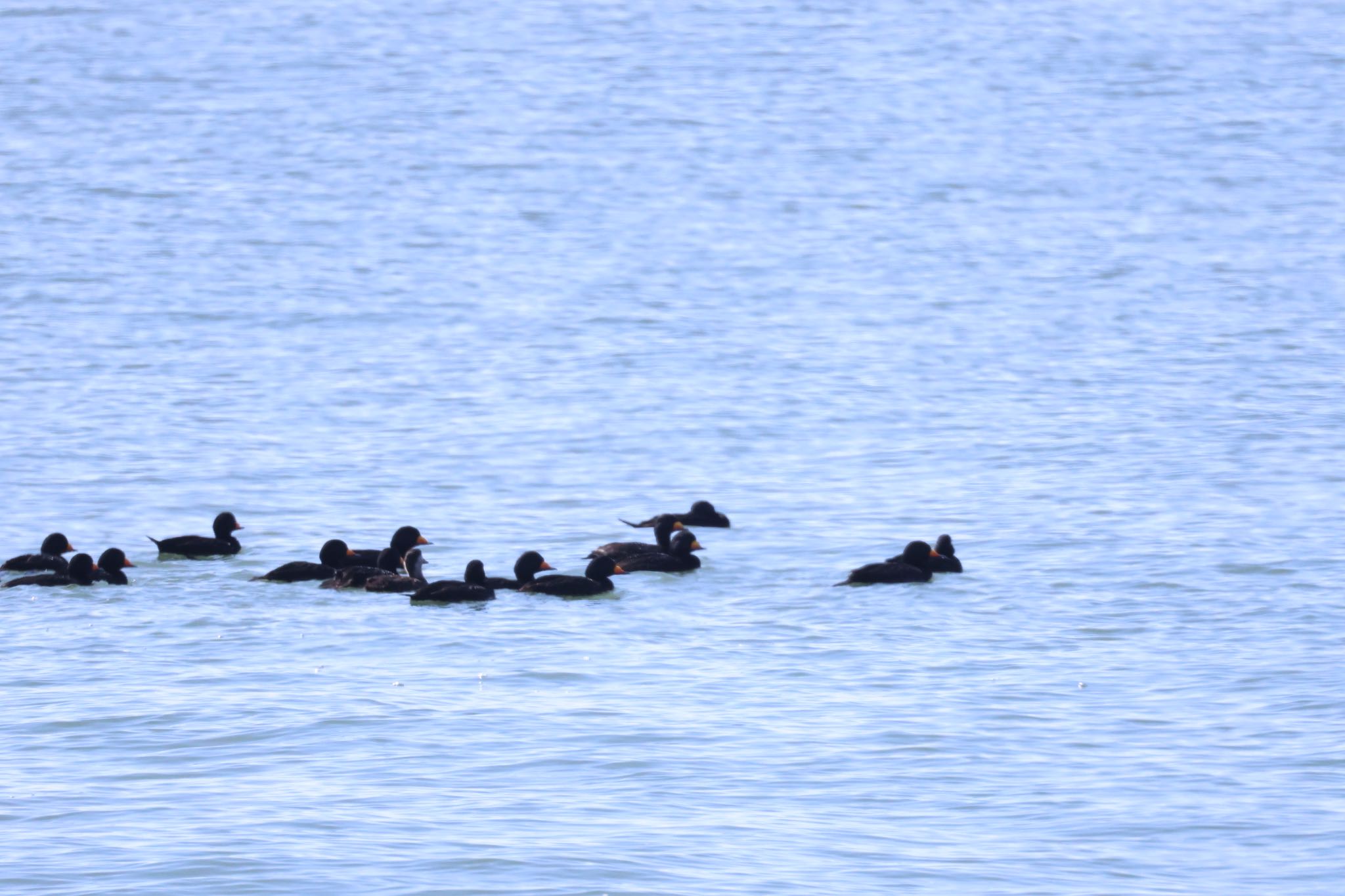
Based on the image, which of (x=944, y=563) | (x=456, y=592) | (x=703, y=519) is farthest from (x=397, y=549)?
(x=944, y=563)

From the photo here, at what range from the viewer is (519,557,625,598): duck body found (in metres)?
18.0

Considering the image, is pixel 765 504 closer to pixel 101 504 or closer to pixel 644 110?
pixel 101 504

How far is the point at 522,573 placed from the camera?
60.2ft

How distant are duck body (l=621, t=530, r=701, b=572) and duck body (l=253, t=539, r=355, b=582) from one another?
2461 millimetres

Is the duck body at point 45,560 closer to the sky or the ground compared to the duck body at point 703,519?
closer to the ground

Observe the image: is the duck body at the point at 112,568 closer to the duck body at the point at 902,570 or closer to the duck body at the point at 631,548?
the duck body at the point at 631,548

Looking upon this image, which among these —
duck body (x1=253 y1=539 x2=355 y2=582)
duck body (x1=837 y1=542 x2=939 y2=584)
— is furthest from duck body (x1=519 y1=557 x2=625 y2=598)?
duck body (x1=837 y1=542 x2=939 y2=584)

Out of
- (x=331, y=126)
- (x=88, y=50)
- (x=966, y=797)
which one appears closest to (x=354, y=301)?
(x=331, y=126)

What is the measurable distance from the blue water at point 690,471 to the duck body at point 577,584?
38 cm

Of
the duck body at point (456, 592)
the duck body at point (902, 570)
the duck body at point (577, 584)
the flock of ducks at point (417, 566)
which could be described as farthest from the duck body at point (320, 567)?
the duck body at point (902, 570)

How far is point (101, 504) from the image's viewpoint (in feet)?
74.9

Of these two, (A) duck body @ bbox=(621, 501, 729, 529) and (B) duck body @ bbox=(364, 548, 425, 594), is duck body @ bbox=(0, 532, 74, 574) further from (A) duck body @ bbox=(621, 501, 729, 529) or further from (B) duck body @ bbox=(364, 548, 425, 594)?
(A) duck body @ bbox=(621, 501, 729, 529)

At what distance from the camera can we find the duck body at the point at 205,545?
19656mm

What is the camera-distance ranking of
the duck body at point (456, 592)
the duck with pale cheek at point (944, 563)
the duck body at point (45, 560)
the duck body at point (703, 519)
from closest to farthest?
the duck body at point (456, 592) < the duck body at point (45, 560) < the duck with pale cheek at point (944, 563) < the duck body at point (703, 519)
